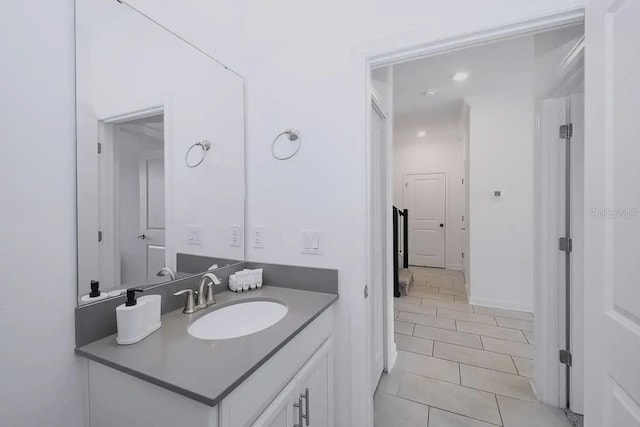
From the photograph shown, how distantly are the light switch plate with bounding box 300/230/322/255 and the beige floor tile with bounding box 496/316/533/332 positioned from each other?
270 centimetres

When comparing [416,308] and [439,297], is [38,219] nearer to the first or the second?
[416,308]

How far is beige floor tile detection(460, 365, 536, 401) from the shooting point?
1851 millimetres

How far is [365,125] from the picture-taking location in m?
1.31

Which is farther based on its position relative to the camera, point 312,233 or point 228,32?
point 228,32

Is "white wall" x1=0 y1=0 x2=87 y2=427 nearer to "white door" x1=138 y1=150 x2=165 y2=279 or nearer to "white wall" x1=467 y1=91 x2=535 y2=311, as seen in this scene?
"white door" x1=138 y1=150 x2=165 y2=279

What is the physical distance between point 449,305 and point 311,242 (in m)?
2.93

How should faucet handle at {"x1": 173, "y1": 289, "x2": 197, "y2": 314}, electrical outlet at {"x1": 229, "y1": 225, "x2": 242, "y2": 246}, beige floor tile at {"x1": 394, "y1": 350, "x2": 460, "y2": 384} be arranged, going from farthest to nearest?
beige floor tile at {"x1": 394, "y1": 350, "x2": 460, "y2": 384}
electrical outlet at {"x1": 229, "y1": 225, "x2": 242, "y2": 246}
faucet handle at {"x1": 173, "y1": 289, "x2": 197, "y2": 314}

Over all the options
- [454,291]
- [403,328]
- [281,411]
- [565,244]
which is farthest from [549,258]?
[454,291]

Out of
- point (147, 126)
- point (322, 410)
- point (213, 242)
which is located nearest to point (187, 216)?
point (213, 242)

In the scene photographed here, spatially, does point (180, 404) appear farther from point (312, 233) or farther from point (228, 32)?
point (228, 32)

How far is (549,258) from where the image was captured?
5.58 ft

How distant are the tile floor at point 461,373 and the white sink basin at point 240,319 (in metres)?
1.04

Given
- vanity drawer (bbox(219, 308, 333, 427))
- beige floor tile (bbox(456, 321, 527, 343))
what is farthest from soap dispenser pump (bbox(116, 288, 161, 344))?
beige floor tile (bbox(456, 321, 527, 343))

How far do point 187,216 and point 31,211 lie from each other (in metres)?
0.60
